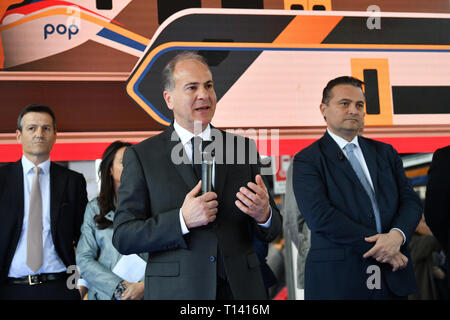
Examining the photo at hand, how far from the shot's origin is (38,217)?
2.78 metres

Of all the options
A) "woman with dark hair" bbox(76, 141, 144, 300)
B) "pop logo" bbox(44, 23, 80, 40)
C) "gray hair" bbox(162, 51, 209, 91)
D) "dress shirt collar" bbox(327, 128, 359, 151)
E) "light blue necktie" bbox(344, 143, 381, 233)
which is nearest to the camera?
"gray hair" bbox(162, 51, 209, 91)

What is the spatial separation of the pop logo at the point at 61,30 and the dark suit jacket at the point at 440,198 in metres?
2.54

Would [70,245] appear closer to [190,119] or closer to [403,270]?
[190,119]

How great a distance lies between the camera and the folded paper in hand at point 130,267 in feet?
8.32

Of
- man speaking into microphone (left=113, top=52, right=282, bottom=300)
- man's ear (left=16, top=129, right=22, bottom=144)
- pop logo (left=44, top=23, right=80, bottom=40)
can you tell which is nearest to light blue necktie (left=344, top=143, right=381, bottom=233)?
man speaking into microphone (left=113, top=52, right=282, bottom=300)

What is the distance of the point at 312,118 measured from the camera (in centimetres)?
361

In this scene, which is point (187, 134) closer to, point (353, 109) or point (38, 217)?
point (353, 109)

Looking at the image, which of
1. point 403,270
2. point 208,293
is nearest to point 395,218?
point 403,270

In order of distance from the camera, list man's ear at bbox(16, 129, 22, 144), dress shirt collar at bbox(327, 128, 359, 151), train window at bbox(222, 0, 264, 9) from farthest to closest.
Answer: train window at bbox(222, 0, 264, 9) < man's ear at bbox(16, 129, 22, 144) < dress shirt collar at bbox(327, 128, 359, 151)

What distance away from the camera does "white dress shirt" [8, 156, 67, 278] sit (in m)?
2.66

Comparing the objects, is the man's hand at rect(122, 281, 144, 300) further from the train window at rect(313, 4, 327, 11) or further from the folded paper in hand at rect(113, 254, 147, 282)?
the train window at rect(313, 4, 327, 11)

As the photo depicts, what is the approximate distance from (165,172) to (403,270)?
52.5 inches

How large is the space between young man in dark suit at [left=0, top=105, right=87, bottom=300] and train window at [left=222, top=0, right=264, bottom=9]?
5.01 ft

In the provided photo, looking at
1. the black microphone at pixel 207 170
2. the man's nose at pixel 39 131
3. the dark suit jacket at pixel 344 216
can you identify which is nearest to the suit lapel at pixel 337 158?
the dark suit jacket at pixel 344 216
